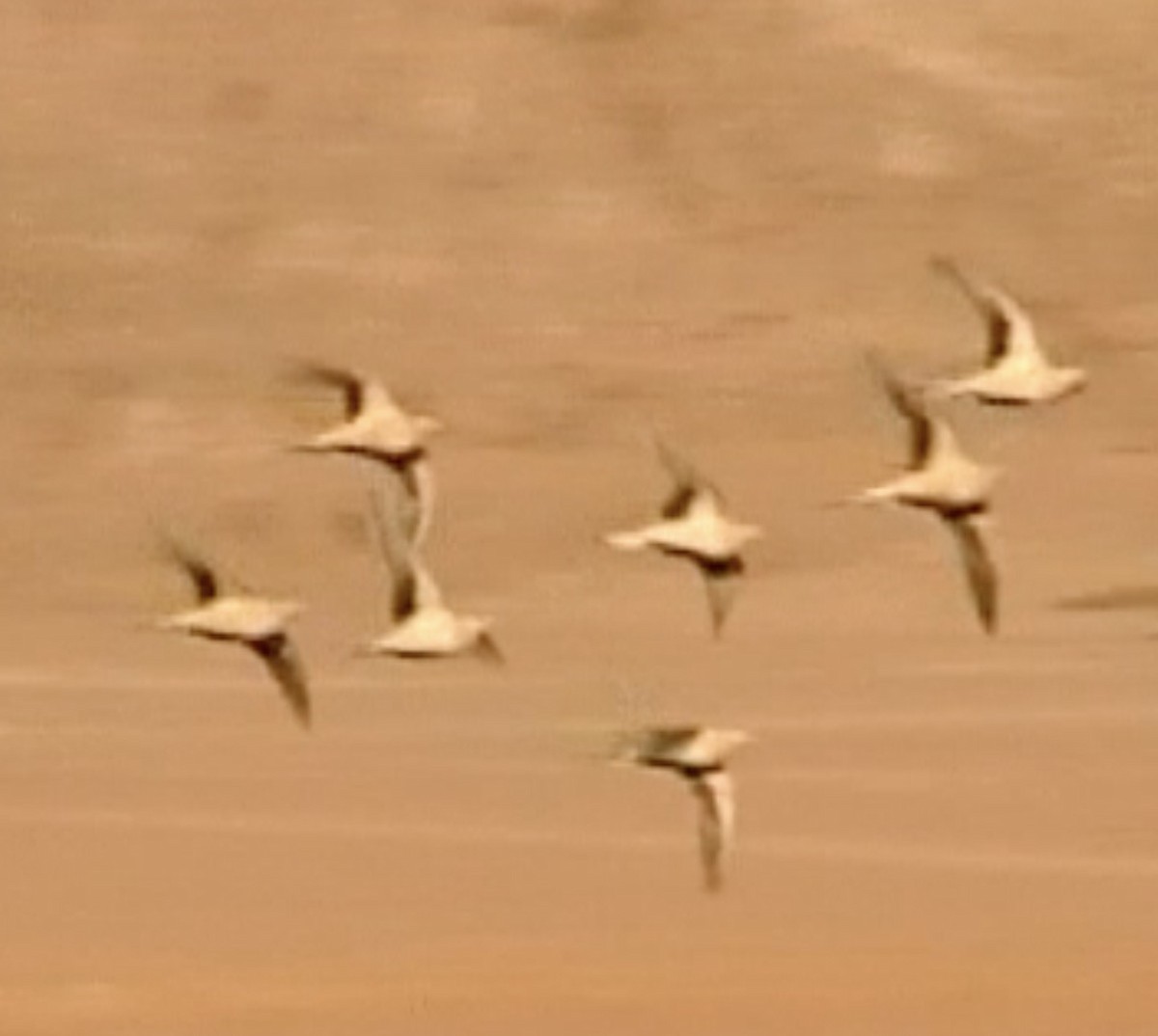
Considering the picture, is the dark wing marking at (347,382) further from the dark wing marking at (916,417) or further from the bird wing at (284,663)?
the dark wing marking at (916,417)

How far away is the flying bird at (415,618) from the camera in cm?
770

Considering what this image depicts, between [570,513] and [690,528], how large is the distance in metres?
3.64

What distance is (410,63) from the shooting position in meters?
14.0

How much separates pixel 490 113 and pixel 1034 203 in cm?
137

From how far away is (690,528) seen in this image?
787 cm

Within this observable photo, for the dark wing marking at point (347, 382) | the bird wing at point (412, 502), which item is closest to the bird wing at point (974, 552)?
the bird wing at point (412, 502)

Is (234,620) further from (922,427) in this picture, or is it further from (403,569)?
(922,427)

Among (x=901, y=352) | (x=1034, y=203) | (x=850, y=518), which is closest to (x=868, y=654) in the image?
(x=850, y=518)

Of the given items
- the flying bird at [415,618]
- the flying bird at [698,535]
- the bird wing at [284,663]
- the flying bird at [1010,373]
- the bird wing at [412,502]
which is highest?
the flying bird at [1010,373]

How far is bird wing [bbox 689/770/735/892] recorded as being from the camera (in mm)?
7906

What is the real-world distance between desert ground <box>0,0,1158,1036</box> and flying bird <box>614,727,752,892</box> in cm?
7

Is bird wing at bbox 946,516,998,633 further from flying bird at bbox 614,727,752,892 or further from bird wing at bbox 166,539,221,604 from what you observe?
bird wing at bbox 166,539,221,604

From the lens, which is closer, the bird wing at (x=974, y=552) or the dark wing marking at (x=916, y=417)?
the dark wing marking at (x=916, y=417)

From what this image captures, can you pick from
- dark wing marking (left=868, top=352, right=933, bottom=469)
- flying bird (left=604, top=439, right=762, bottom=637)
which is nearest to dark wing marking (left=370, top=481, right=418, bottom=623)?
flying bird (left=604, top=439, right=762, bottom=637)
